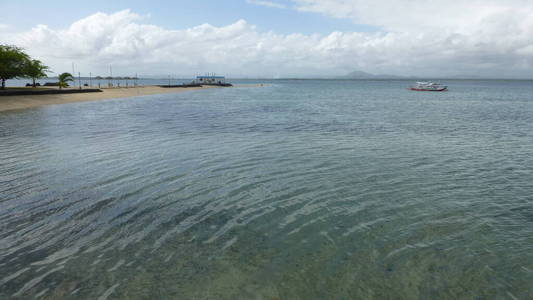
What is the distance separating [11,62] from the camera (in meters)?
67.6

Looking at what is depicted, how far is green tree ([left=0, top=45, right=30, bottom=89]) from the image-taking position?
64.9 m

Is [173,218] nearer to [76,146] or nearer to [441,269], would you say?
[441,269]

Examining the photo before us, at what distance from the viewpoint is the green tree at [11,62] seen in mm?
64925

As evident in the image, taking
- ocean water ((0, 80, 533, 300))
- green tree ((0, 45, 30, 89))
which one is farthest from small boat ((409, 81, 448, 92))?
green tree ((0, 45, 30, 89))

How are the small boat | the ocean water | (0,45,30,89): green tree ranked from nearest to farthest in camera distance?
1. the ocean water
2. (0,45,30,89): green tree
3. the small boat

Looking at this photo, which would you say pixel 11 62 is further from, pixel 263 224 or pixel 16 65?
pixel 263 224

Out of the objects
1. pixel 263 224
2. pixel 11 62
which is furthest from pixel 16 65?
pixel 263 224

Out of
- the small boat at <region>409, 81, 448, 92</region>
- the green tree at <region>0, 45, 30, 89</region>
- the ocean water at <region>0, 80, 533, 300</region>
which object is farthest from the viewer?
the small boat at <region>409, 81, 448, 92</region>

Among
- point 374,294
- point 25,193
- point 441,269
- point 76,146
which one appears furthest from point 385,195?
point 76,146

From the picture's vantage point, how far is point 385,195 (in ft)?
39.4

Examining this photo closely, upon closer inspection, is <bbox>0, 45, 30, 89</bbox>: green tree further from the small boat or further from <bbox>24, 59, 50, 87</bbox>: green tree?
the small boat

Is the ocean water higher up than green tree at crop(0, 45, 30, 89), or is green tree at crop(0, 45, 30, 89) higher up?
green tree at crop(0, 45, 30, 89)

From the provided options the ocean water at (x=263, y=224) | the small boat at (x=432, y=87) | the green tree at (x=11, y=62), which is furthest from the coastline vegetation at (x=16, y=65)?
the small boat at (x=432, y=87)

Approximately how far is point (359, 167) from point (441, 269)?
881cm
